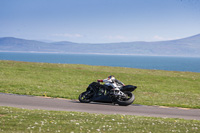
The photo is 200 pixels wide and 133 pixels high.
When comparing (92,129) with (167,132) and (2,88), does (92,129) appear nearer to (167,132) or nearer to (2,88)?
(167,132)

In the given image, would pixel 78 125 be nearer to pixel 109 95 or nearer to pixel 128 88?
pixel 109 95


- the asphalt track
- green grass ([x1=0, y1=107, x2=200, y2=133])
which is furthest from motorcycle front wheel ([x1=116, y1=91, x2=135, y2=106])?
green grass ([x1=0, y1=107, x2=200, y2=133])

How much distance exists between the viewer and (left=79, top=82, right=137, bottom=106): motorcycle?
57.0ft

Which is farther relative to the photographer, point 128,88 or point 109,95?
point 109,95

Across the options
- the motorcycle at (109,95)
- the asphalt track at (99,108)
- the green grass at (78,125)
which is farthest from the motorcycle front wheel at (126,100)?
the green grass at (78,125)

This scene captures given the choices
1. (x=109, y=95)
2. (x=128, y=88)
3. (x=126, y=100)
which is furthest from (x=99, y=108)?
(x=128, y=88)

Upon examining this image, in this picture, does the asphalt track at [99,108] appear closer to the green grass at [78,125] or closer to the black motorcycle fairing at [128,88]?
the black motorcycle fairing at [128,88]

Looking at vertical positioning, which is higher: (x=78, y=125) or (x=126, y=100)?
(x=126, y=100)

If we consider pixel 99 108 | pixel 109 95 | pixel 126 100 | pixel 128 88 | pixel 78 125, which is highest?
pixel 128 88

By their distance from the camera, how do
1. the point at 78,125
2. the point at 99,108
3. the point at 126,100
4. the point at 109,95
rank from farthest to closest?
1. the point at 109,95
2. the point at 126,100
3. the point at 99,108
4. the point at 78,125

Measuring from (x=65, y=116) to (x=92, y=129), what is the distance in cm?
275

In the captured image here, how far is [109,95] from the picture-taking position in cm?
1753

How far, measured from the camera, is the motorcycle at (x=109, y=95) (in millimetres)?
17375

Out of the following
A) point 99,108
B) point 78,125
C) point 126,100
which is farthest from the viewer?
point 126,100
